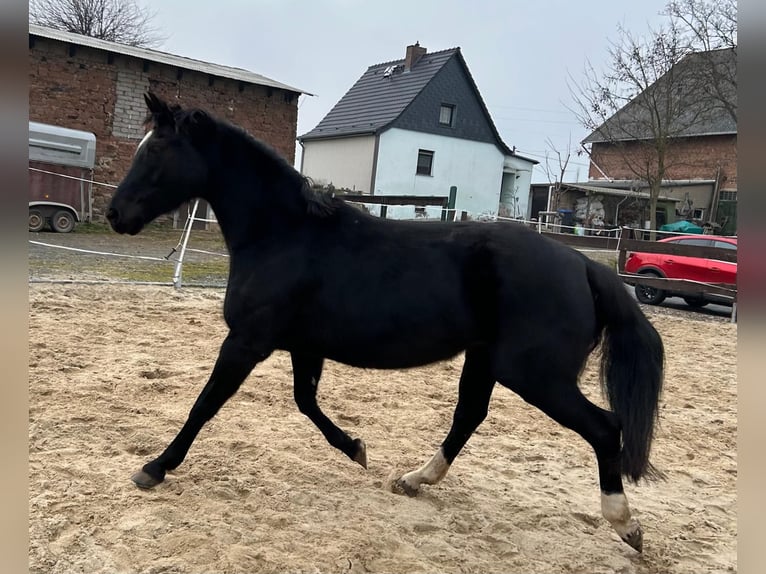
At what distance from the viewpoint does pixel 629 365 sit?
9.18 feet

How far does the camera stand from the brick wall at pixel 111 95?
15766mm

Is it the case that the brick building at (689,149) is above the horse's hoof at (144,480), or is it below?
above

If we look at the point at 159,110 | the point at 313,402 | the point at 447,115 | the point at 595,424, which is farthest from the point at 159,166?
the point at 447,115

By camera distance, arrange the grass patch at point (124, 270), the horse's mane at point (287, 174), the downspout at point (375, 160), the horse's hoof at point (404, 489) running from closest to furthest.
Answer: the horse's mane at point (287, 174), the horse's hoof at point (404, 489), the grass patch at point (124, 270), the downspout at point (375, 160)

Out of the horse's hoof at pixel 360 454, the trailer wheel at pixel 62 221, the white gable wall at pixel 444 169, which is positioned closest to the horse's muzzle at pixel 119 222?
the horse's hoof at pixel 360 454

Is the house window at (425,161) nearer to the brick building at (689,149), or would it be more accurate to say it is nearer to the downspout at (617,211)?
the brick building at (689,149)

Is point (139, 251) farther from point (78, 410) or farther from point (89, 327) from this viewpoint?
point (78, 410)

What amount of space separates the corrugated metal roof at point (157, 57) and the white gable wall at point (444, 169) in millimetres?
8084

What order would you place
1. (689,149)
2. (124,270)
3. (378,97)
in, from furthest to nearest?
(378,97)
(689,149)
(124,270)

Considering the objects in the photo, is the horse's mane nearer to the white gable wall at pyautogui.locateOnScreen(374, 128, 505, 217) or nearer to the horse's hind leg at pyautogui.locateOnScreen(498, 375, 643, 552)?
the horse's hind leg at pyautogui.locateOnScreen(498, 375, 643, 552)

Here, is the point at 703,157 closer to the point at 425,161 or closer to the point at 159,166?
the point at 425,161

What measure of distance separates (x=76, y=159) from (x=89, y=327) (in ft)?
36.6

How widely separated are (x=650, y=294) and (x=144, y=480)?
1165 cm

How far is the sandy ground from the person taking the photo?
2.47 m
